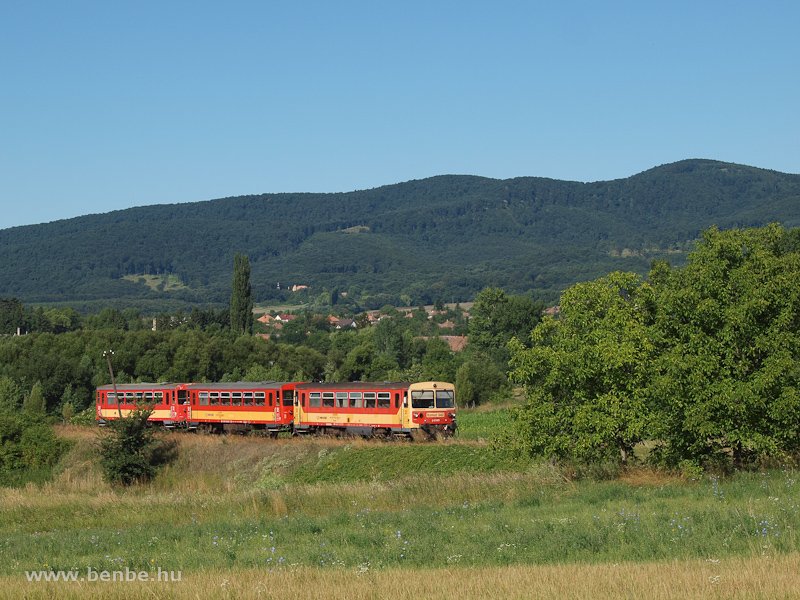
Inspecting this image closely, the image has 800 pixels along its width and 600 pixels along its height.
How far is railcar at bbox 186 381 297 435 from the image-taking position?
56.7m

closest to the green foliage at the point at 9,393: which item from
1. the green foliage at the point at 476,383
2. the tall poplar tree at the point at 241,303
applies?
the green foliage at the point at 476,383

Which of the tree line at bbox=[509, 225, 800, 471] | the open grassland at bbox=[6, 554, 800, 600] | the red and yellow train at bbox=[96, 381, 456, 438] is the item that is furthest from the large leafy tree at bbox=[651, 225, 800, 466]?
the red and yellow train at bbox=[96, 381, 456, 438]

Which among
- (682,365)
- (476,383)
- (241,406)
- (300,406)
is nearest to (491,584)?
(682,365)

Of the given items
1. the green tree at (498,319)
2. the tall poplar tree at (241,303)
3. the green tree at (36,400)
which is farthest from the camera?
the tall poplar tree at (241,303)

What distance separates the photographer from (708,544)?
60.8 feet

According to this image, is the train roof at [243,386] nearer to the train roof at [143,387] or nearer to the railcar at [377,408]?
the railcar at [377,408]

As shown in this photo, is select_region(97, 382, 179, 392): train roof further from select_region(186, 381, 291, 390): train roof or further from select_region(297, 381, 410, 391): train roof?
select_region(297, 381, 410, 391): train roof

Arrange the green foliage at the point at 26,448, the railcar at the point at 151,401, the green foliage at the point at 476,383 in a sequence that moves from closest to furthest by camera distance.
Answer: the green foliage at the point at 26,448, the railcar at the point at 151,401, the green foliage at the point at 476,383

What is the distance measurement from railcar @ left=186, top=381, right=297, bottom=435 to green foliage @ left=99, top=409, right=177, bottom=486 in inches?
240

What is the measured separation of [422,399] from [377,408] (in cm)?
292

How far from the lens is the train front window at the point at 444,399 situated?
165 ft

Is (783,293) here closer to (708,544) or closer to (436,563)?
(708,544)

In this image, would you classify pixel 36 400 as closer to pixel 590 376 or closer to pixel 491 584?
pixel 590 376

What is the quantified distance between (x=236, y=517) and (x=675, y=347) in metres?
13.6
